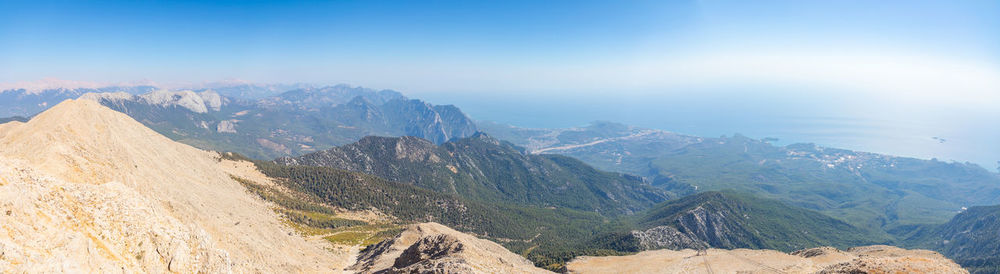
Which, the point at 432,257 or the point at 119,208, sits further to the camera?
the point at 432,257

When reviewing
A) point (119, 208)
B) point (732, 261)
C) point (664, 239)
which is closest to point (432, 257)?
point (119, 208)

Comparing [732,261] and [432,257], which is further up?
[432,257]

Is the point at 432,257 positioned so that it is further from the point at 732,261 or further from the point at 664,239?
the point at 664,239

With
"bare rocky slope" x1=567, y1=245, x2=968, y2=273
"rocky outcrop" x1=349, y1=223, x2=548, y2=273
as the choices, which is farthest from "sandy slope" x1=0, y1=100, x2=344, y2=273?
→ "bare rocky slope" x1=567, y1=245, x2=968, y2=273

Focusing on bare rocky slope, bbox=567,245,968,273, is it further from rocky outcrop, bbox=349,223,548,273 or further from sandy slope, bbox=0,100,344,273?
sandy slope, bbox=0,100,344,273

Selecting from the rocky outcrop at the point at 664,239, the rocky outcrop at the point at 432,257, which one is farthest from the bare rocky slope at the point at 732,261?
the rocky outcrop at the point at 664,239

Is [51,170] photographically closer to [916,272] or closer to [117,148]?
[117,148]
